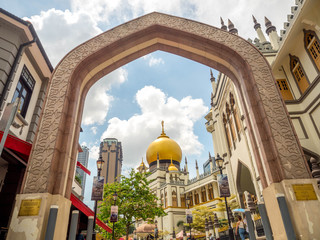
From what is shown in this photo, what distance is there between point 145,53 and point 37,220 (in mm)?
7645

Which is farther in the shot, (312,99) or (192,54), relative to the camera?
(312,99)

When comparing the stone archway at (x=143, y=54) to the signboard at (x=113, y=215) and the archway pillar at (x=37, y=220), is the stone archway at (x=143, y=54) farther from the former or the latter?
the signboard at (x=113, y=215)

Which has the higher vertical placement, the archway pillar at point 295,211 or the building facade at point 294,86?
the building facade at point 294,86

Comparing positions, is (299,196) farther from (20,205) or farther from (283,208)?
(20,205)

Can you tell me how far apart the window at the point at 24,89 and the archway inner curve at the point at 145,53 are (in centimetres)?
208

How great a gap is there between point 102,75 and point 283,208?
8007 mm

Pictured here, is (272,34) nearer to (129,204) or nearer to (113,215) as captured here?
(113,215)

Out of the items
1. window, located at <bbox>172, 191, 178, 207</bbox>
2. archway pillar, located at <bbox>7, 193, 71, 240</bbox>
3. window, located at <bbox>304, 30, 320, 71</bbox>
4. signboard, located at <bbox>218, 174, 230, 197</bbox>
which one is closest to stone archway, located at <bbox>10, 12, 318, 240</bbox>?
archway pillar, located at <bbox>7, 193, 71, 240</bbox>

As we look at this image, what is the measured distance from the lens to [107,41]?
9.07 m

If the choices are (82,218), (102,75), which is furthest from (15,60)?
(82,218)

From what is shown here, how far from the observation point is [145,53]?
404 inches

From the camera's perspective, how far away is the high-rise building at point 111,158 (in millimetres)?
87625

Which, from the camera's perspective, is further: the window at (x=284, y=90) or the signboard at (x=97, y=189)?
the window at (x=284, y=90)

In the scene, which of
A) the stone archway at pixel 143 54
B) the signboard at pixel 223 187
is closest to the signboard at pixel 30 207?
the stone archway at pixel 143 54
